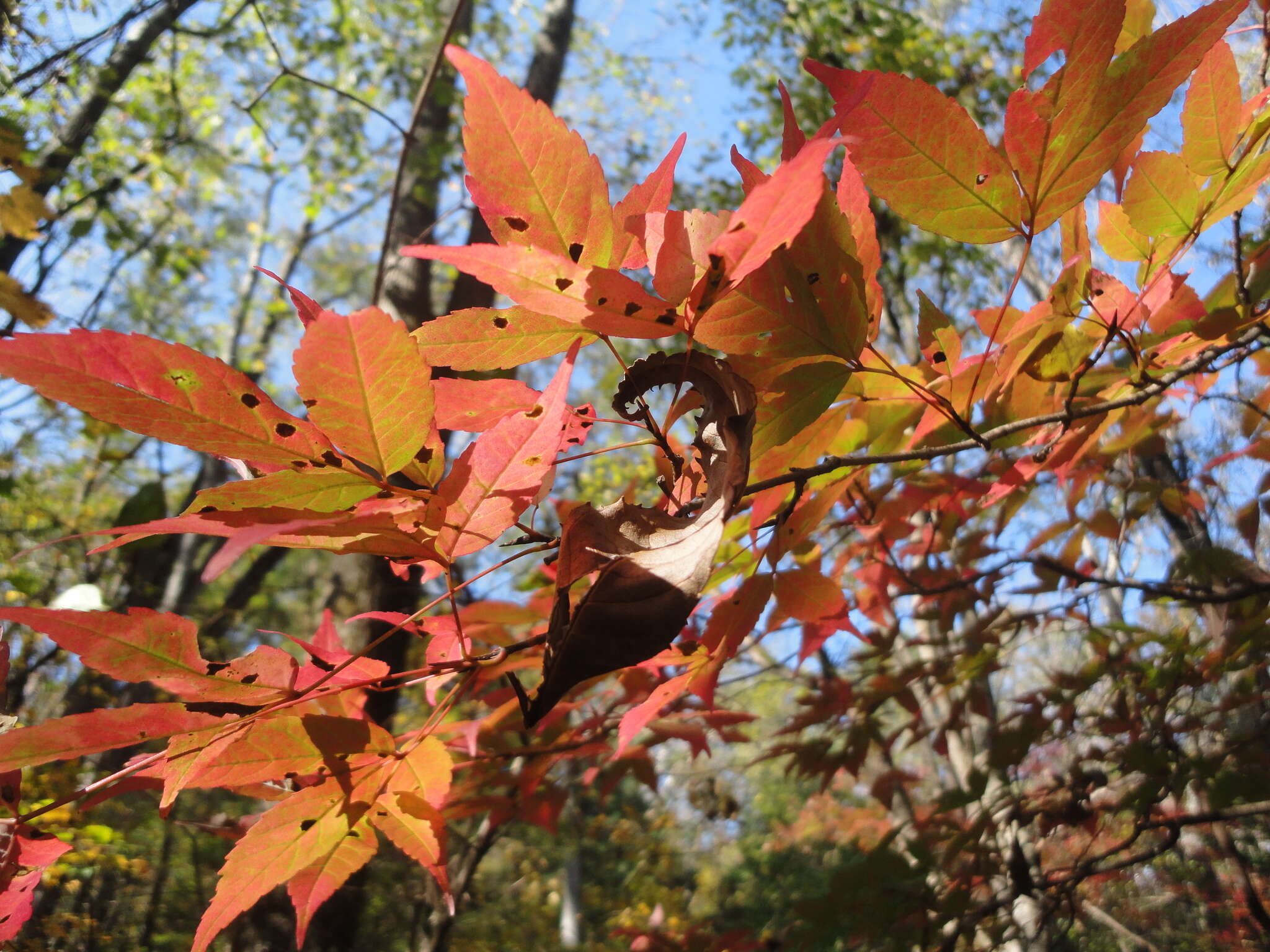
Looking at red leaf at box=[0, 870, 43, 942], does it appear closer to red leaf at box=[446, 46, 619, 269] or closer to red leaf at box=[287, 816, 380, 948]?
red leaf at box=[287, 816, 380, 948]

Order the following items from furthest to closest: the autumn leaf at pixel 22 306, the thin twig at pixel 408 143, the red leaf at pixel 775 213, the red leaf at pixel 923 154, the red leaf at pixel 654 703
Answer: the autumn leaf at pixel 22 306 → the thin twig at pixel 408 143 → the red leaf at pixel 654 703 → the red leaf at pixel 923 154 → the red leaf at pixel 775 213

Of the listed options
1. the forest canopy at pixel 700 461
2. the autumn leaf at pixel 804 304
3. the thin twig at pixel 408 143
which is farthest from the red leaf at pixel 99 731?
the thin twig at pixel 408 143

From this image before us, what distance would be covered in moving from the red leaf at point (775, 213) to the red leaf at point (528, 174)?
8cm

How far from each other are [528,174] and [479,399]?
139 mm

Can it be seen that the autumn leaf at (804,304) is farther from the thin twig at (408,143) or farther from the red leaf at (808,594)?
the thin twig at (408,143)

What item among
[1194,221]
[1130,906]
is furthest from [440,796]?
[1130,906]

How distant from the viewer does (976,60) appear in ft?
11.6

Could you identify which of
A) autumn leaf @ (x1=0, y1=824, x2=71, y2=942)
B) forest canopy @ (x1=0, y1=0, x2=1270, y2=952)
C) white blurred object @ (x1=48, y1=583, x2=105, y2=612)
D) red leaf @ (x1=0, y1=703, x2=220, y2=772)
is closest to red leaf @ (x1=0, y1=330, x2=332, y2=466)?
forest canopy @ (x1=0, y1=0, x2=1270, y2=952)

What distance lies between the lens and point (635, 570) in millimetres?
293

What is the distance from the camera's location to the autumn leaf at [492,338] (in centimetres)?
39

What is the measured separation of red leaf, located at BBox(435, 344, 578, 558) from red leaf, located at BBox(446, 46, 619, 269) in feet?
0.19

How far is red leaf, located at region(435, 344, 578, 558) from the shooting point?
367 millimetres

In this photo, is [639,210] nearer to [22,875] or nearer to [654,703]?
[654,703]

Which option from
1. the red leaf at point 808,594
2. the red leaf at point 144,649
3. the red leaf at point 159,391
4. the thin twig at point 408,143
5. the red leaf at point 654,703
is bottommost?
the red leaf at point 654,703
